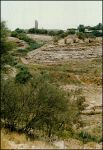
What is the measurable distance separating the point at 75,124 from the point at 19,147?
15.8 meters

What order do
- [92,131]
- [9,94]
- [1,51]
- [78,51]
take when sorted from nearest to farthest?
[1,51] < [9,94] < [92,131] < [78,51]

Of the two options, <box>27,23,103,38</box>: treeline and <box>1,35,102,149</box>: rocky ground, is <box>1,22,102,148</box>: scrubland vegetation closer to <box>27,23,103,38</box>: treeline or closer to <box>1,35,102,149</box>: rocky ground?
<box>1,35,102,149</box>: rocky ground

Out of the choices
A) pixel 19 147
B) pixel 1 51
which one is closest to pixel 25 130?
pixel 1 51

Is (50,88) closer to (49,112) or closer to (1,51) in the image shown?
(49,112)

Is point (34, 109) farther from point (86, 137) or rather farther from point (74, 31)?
point (74, 31)

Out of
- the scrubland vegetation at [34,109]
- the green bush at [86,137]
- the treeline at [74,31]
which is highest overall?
the treeline at [74,31]

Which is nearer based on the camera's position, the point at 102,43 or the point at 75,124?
the point at 75,124

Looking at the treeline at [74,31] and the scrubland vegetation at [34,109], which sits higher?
the treeline at [74,31]

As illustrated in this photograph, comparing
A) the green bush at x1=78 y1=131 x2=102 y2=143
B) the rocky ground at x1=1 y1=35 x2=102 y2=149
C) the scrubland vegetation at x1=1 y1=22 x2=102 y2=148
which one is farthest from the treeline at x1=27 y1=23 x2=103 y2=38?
the scrubland vegetation at x1=1 y1=22 x2=102 y2=148

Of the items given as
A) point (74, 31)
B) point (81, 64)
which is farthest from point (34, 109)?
point (74, 31)

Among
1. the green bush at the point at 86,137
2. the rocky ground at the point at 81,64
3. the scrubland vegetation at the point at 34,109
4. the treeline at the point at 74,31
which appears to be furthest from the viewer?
the treeline at the point at 74,31

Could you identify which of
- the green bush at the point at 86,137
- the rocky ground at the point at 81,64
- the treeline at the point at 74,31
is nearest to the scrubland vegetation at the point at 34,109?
the green bush at the point at 86,137

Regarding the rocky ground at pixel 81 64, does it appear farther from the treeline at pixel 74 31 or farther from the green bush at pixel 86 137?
the treeline at pixel 74 31

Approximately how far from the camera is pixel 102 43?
7731 centimetres
